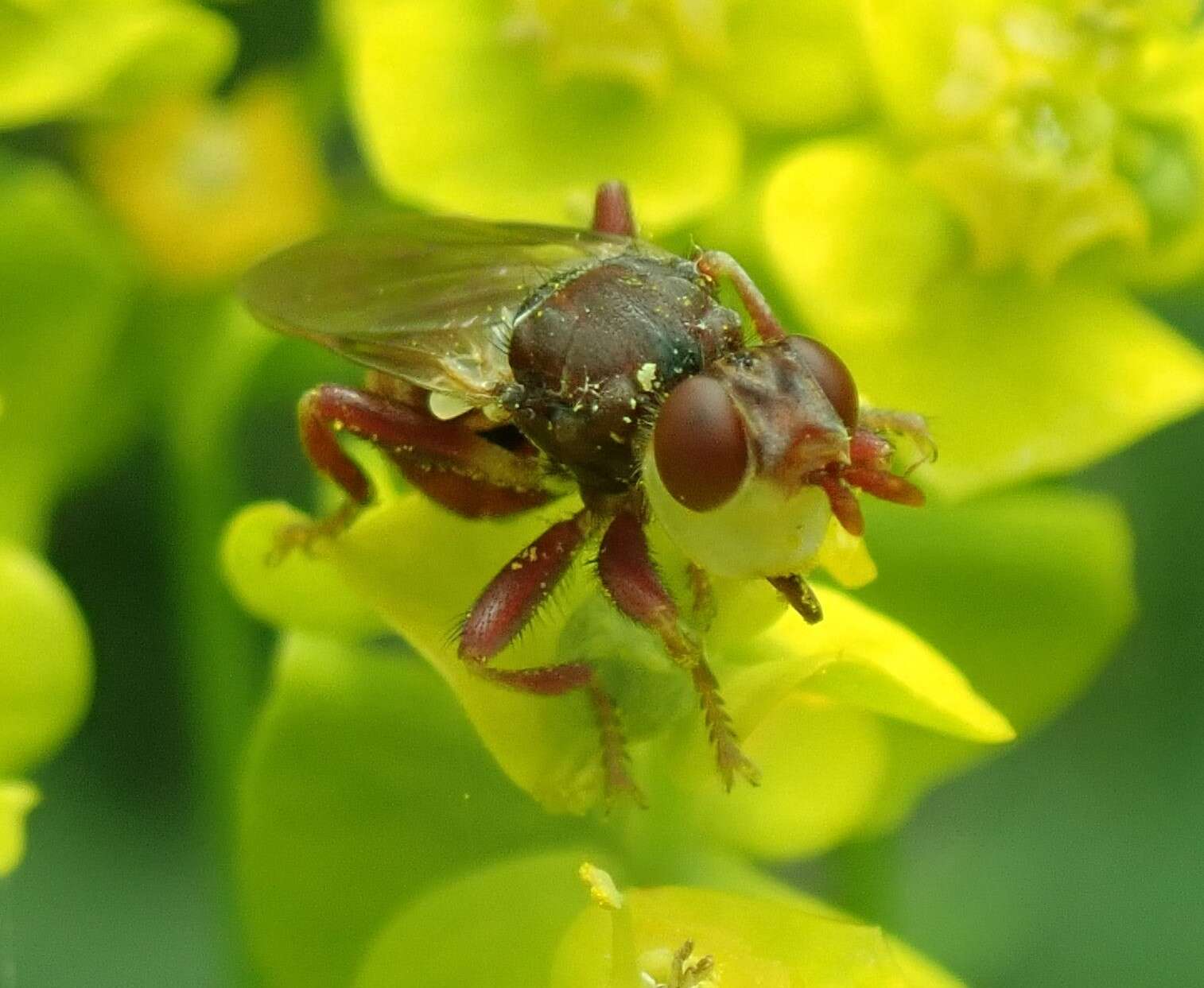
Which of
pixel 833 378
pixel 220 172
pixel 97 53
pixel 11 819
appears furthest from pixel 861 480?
pixel 220 172

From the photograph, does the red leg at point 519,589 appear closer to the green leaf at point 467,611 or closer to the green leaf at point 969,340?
the green leaf at point 467,611

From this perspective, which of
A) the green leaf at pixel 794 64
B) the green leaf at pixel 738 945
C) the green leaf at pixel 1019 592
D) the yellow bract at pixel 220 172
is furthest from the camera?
the yellow bract at pixel 220 172

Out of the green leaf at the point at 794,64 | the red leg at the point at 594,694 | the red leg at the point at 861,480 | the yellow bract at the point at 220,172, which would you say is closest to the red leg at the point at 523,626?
the red leg at the point at 594,694

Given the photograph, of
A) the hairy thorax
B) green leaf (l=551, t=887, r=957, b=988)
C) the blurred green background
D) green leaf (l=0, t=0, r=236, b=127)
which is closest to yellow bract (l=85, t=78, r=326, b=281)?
the blurred green background

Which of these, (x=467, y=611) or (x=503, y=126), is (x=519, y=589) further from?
(x=503, y=126)

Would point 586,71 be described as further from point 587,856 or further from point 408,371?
point 587,856

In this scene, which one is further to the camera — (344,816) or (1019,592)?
(1019,592)
